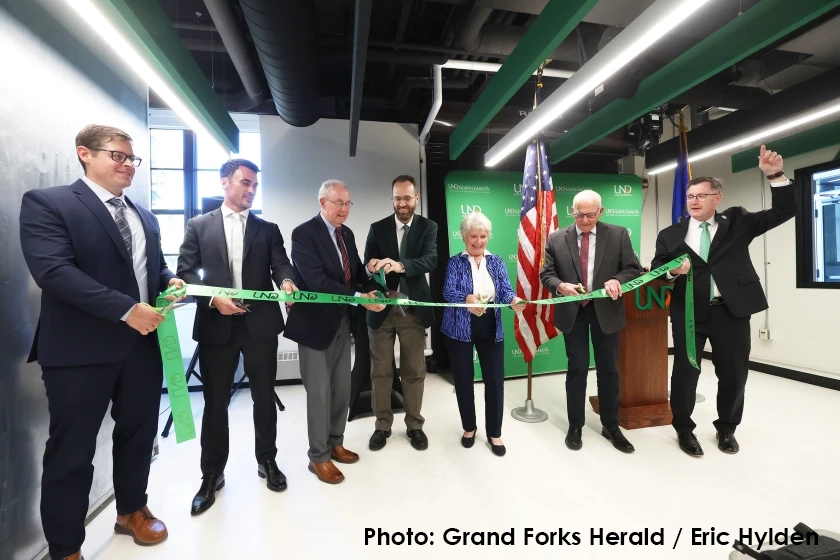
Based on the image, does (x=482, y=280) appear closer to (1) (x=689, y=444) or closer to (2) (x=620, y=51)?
(2) (x=620, y=51)

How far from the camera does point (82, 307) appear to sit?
1490 mm

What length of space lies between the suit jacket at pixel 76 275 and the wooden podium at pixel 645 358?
142 inches

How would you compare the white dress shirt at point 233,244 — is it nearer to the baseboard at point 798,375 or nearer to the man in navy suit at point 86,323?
the man in navy suit at point 86,323

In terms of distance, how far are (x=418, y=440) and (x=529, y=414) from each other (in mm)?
1215

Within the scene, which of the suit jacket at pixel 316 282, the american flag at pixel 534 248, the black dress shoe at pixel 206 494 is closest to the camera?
the black dress shoe at pixel 206 494

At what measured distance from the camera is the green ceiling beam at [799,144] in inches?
162

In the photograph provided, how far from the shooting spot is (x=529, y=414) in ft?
11.2

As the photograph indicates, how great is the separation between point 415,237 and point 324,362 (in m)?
1.15

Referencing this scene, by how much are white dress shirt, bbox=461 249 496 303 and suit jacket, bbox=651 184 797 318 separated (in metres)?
1.46

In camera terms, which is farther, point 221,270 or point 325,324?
point 325,324

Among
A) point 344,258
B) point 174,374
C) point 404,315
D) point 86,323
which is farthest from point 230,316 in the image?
point 404,315

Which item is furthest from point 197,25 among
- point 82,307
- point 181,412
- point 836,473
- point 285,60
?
point 836,473

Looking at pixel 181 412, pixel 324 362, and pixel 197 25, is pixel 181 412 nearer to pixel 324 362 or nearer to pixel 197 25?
pixel 324 362

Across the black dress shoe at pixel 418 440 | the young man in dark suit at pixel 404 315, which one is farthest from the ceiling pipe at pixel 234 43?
the black dress shoe at pixel 418 440
